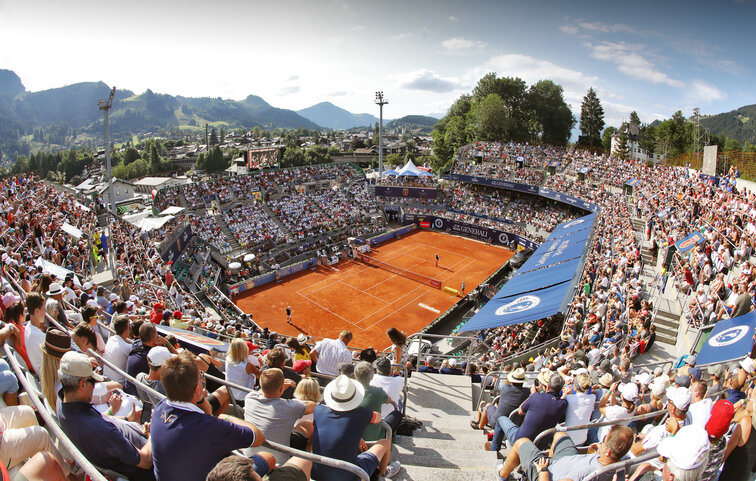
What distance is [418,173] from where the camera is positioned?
163ft

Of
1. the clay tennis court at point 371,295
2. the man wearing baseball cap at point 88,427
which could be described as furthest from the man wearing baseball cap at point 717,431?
the clay tennis court at point 371,295

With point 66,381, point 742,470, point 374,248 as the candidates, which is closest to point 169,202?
point 374,248

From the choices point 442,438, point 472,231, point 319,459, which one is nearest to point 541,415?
point 442,438

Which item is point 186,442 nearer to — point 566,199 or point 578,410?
point 578,410

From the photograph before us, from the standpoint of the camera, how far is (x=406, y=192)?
159 ft

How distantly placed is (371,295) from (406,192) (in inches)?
833

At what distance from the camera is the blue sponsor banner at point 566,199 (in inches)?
1401

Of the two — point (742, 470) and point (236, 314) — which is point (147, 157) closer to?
point (236, 314)

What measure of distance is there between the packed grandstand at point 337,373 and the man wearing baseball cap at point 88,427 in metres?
0.01

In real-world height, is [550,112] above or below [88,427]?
above

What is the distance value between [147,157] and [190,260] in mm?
116429

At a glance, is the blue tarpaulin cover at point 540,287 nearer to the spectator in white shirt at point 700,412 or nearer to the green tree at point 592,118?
the spectator in white shirt at point 700,412

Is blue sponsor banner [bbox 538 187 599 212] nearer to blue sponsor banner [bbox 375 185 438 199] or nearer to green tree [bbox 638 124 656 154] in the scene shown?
blue sponsor banner [bbox 375 185 438 199]

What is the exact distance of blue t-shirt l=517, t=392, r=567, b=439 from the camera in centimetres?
492
